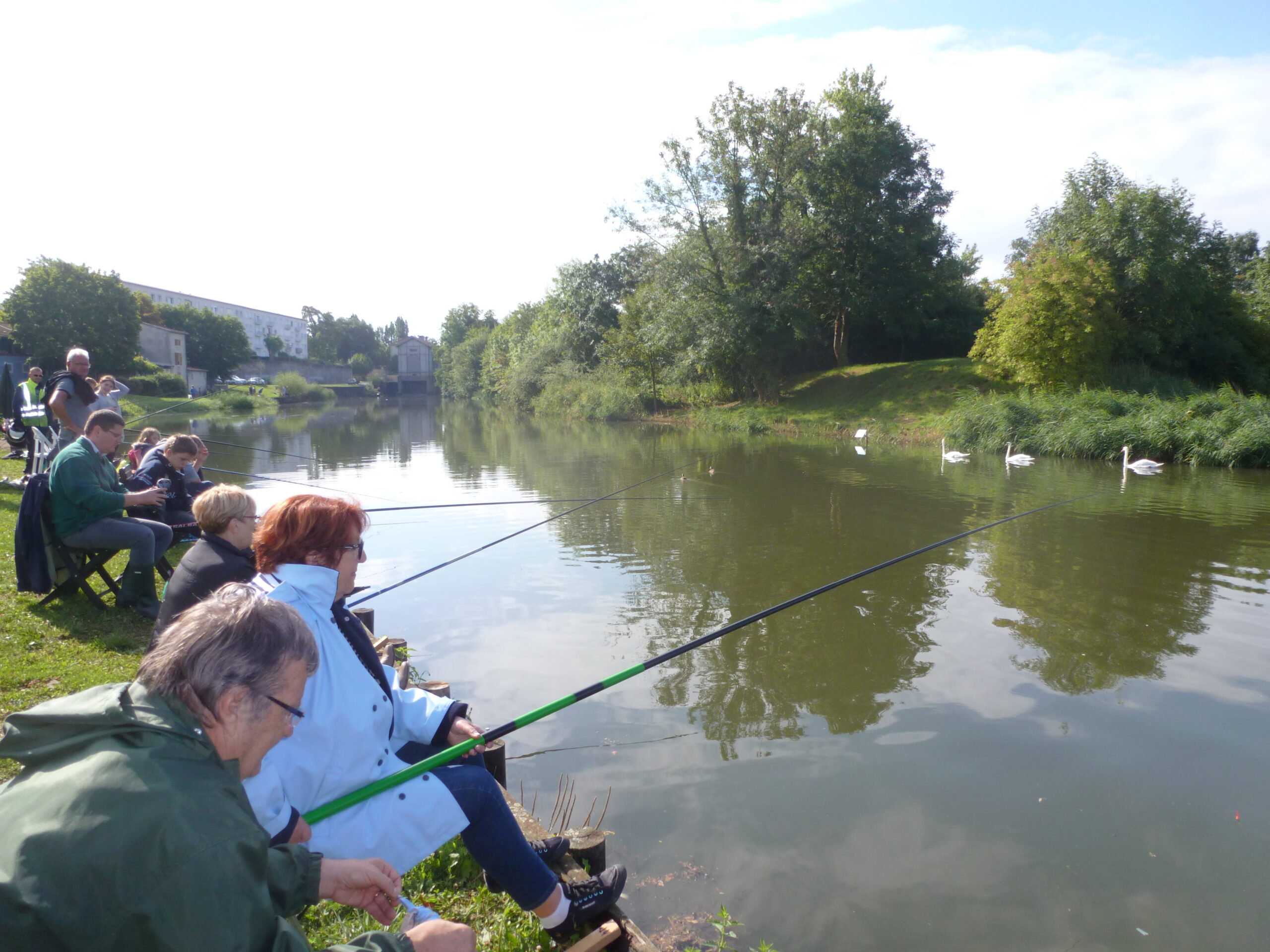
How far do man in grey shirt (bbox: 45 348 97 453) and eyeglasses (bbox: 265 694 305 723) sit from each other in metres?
7.86

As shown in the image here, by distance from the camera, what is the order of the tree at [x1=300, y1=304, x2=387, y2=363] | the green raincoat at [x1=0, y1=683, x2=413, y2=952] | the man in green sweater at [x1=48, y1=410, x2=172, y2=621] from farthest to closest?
the tree at [x1=300, y1=304, x2=387, y2=363]
the man in green sweater at [x1=48, y1=410, x2=172, y2=621]
the green raincoat at [x1=0, y1=683, x2=413, y2=952]

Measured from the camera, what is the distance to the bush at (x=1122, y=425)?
59.2 feet

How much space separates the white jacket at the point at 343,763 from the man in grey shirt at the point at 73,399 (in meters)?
7.10

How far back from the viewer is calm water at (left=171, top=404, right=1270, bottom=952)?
357 centimetres

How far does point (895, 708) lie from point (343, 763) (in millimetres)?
3993

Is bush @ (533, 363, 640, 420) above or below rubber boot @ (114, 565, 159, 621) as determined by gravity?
above

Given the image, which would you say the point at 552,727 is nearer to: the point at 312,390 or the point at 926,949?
the point at 926,949

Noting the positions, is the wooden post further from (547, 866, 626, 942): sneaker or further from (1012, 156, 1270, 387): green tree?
(1012, 156, 1270, 387): green tree

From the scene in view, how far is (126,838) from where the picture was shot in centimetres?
126

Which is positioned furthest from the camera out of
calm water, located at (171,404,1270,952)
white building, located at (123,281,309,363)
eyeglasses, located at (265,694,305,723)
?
white building, located at (123,281,309,363)

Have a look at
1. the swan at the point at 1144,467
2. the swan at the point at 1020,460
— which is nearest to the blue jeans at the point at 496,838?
the swan at the point at 1144,467

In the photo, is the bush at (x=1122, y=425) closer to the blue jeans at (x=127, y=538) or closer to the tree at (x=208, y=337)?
the blue jeans at (x=127, y=538)

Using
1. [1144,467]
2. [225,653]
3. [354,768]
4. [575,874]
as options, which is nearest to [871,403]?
[1144,467]

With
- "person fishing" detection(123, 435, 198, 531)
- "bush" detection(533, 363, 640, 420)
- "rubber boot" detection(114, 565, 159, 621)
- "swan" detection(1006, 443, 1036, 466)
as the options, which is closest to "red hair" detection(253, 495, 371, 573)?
"rubber boot" detection(114, 565, 159, 621)
